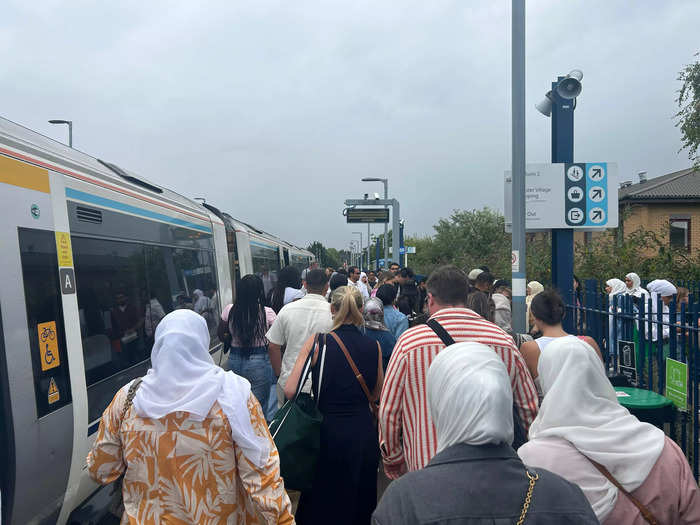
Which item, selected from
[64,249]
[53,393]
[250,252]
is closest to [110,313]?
[64,249]

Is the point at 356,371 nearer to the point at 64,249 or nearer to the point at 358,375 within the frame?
the point at 358,375

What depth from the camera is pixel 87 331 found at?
4.41 meters

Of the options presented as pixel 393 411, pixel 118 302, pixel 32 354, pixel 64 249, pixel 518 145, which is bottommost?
pixel 393 411

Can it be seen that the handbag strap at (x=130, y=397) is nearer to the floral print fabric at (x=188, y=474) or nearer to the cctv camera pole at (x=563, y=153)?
the floral print fabric at (x=188, y=474)

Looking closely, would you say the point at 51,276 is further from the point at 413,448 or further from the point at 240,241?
the point at 240,241

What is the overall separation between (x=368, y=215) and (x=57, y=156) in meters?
24.1

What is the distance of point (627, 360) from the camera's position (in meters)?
5.60

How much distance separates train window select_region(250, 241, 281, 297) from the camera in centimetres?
1432

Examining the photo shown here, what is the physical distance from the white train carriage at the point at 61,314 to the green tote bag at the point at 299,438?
4.47ft

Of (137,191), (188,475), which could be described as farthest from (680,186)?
(188,475)

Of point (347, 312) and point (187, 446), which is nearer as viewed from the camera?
point (187, 446)

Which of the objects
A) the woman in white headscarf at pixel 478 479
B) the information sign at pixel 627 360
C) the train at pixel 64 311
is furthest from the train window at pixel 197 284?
the woman in white headscarf at pixel 478 479

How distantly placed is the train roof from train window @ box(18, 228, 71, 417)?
0.54 m

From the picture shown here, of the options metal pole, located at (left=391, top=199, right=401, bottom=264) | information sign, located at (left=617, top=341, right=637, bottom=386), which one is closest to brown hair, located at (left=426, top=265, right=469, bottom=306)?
information sign, located at (left=617, top=341, right=637, bottom=386)
